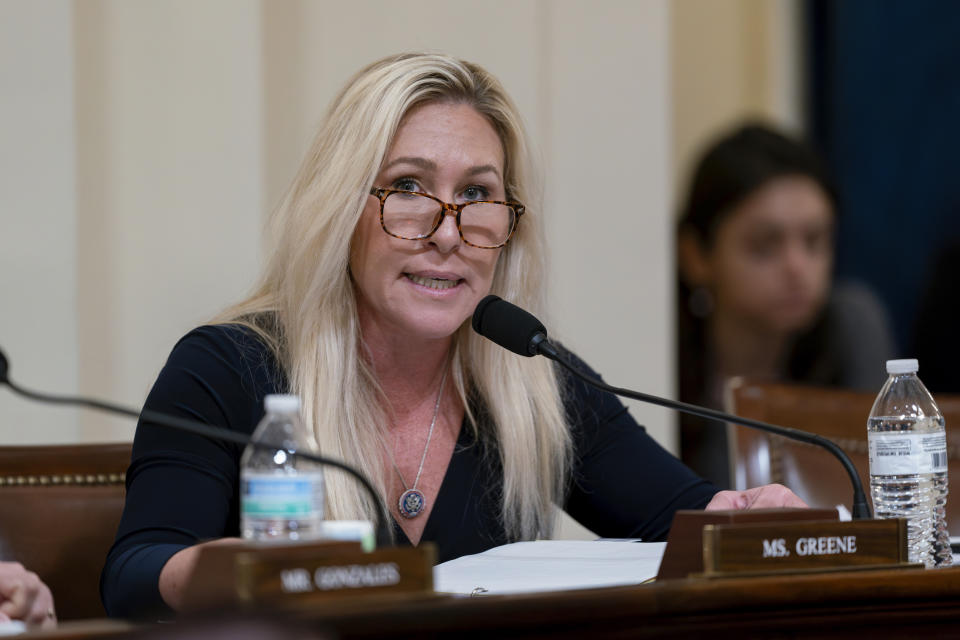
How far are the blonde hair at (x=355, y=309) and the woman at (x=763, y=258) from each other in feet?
4.35

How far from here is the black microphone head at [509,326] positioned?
1.50m

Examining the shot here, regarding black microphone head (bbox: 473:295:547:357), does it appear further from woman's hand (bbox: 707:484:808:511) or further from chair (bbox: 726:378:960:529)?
chair (bbox: 726:378:960:529)

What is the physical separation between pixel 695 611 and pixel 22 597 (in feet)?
2.12

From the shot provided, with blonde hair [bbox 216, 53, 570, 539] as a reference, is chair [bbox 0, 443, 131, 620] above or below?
below

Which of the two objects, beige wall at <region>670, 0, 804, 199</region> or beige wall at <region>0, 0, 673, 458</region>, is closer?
beige wall at <region>0, 0, 673, 458</region>

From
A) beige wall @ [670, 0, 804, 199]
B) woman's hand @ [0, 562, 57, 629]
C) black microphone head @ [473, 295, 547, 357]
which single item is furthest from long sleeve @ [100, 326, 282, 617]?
beige wall @ [670, 0, 804, 199]

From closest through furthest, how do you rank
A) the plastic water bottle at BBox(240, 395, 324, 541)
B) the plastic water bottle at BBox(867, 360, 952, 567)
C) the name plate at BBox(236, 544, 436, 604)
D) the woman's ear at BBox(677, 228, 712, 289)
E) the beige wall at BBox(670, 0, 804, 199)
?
the name plate at BBox(236, 544, 436, 604)
the plastic water bottle at BBox(240, 395, 324, 541)
the plastic water bottle at BBox(867, 360, 952, 567)
the woman's ear at BBox(677, 228, 712, 289)
the beige wall at BBox(670, 0, 804, 199)

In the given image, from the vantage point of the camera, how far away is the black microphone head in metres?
1.50

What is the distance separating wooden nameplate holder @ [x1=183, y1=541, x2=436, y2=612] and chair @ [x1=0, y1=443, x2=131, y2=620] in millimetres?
701

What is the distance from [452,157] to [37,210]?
0.84 m

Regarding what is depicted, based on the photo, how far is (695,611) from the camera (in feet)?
3.40

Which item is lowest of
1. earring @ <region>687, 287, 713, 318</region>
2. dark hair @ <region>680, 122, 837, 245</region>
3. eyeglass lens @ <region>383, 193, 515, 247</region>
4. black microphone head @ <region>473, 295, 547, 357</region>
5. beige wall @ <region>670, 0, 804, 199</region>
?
earring @ <region>687, 287, 713, 318</region>

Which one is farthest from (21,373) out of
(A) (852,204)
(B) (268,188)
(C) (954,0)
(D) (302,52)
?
(C) (954,0)

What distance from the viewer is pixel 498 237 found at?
1.90 m
